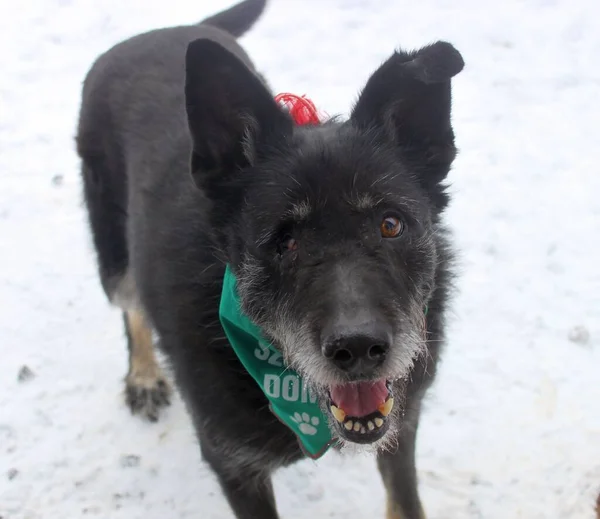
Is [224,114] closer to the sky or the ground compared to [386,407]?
closer to the sky

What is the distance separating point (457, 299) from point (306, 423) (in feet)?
6.60

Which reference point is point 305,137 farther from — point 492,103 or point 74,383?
point 492,103

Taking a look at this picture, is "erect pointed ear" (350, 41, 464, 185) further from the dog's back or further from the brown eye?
the dog's back

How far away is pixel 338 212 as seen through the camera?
2.36 metres

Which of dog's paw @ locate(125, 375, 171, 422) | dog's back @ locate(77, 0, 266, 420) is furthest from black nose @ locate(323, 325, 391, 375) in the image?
dog's paw @ locate(125, 375, 171, 422)

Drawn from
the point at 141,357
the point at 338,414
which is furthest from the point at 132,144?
the point at 338,414

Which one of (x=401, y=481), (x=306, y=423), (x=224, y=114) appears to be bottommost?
(x=401, y=481)

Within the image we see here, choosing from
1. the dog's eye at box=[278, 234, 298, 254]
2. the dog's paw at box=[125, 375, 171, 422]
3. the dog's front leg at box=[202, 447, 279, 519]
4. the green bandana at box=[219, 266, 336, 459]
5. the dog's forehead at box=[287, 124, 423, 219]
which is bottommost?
the dog's paw at box=[125, 375, 171, 422]

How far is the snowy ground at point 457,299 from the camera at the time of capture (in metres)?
3.70

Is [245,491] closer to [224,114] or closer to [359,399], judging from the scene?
[359,399]

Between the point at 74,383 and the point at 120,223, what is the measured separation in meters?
1.03

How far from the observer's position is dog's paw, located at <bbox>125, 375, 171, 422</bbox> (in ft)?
13.6

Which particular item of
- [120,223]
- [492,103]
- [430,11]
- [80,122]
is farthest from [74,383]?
[430,11]

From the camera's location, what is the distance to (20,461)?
12.7 feet
